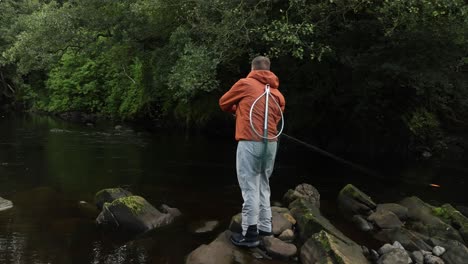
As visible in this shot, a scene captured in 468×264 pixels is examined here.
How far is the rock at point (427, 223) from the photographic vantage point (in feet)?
26.2

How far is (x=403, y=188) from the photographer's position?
12.4 metres

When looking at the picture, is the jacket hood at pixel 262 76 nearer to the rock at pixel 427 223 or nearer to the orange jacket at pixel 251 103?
the orange jacket at pixel 251 103

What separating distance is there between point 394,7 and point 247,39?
13.2 feet

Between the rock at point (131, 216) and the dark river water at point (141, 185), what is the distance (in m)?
0.23

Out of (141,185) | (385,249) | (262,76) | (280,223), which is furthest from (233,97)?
(141,185)

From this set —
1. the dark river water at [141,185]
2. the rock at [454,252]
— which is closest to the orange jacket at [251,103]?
the dark river water at [141,185]

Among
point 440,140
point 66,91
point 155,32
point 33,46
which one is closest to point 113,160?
point 155,32

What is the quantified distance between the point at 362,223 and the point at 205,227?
9.58 ft

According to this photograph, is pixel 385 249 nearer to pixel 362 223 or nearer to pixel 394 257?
pixel 394 257

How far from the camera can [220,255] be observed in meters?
6.16

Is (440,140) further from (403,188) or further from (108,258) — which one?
(108,258)

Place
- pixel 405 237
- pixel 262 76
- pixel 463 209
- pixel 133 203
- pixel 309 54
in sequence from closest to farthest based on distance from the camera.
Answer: pixel 262 76 → pixel 405 237 → pixel 133 203 → pixel 463 209 → pixel 309 54

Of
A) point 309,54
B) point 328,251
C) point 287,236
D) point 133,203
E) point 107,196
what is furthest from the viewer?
point 309,54

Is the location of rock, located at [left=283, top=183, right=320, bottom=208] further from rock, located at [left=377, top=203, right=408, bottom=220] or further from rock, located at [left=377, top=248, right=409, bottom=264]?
rock, located at [left=377, top=248, right=409, bottom=264]
